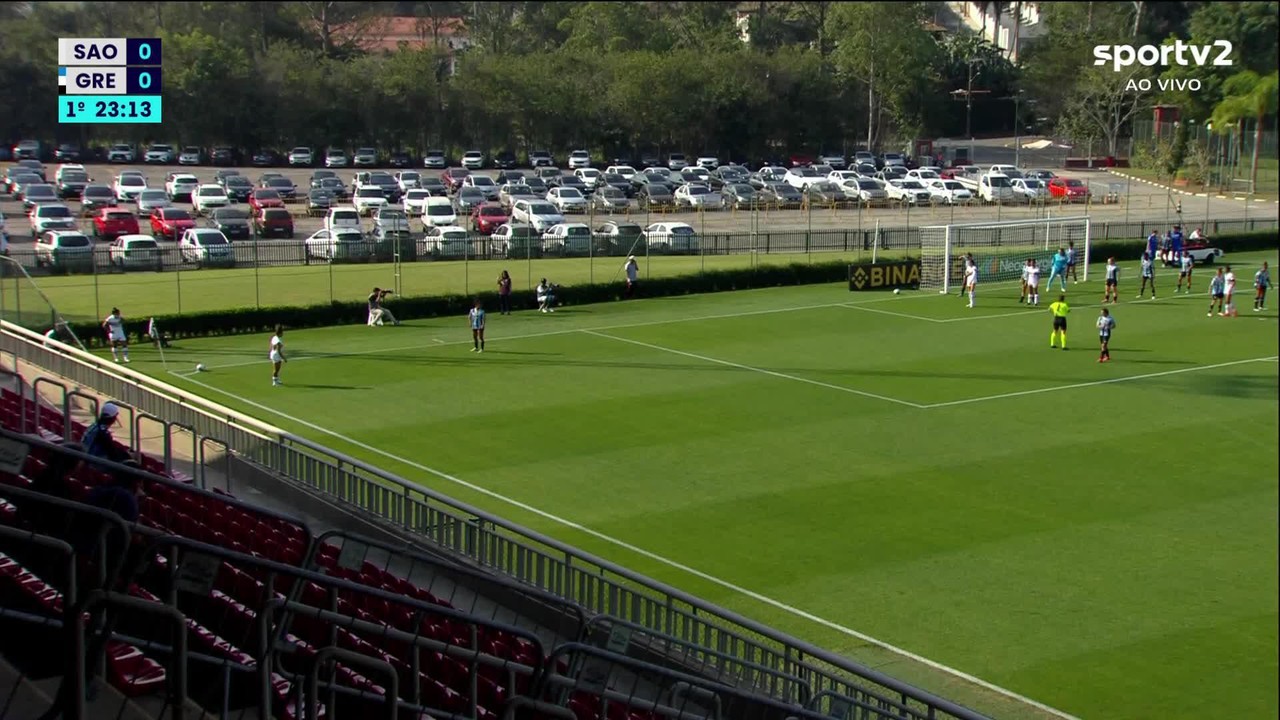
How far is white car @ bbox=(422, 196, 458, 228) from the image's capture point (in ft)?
210

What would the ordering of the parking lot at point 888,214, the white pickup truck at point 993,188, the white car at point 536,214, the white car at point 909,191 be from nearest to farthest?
the parking lot at point 888,214 < the white car at point 536,214 < the white pickup truck at point 993,188 < the white car at point 909,191

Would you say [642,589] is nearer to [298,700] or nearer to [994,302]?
[298,700]

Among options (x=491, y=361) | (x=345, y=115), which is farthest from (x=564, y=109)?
(x=491, y=361)

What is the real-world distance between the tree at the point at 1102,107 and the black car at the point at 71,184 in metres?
46.8

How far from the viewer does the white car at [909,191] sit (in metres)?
74.8

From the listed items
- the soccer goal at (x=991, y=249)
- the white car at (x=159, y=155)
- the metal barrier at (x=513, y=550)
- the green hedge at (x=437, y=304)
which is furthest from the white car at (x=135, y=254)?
the white car at (x=159, y=155)

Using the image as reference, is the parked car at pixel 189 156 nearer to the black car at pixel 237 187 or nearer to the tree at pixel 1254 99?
the black car at pixel 237 187

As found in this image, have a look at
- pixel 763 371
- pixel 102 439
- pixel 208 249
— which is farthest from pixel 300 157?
pixel 102 439

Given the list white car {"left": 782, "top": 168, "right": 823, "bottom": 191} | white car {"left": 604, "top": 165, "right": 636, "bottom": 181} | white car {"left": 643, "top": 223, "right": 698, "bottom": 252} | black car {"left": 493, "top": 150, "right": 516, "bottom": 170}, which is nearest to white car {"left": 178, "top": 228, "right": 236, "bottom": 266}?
white car {"left": 643, "top": 223, "right": 698, "bottom": 252}

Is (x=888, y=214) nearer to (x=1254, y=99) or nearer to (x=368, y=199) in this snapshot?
(x=368, y=199)

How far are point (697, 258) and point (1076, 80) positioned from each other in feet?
67.6

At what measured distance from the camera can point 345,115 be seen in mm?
88438

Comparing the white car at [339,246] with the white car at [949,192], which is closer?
the white car at [339,246]

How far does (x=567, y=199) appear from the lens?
73.9 meters
